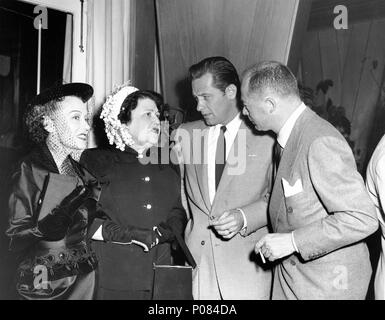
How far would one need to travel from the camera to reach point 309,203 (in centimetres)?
174

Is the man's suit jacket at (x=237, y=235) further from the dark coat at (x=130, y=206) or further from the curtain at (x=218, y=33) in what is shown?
the curtain at (x=218, y=33)

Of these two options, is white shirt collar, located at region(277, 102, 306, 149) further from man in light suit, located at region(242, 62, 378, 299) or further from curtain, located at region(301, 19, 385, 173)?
curtain, located at region(301, 19, 385, 173)

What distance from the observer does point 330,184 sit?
1608 millimetres

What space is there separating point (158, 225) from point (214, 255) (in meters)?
0.37

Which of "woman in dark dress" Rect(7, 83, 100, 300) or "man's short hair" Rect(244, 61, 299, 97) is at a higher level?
"man's short hair" Rect(244, 61, 299, 97)

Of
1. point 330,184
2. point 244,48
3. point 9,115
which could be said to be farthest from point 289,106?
point 9,115

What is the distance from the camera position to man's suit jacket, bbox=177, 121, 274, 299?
2.18m

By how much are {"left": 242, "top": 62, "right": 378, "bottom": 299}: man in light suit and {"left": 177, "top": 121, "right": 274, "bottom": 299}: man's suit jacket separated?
240 mm

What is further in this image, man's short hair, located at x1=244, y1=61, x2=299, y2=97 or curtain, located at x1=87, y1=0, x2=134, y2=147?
curtain, located at x1=87, y1=0, x2=134, y2=147

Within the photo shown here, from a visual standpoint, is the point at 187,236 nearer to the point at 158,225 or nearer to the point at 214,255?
the point at 214,255

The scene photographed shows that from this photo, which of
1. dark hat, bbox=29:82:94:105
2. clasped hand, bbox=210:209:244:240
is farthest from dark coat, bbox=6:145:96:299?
clasped hand, bbox=210:209:244:240

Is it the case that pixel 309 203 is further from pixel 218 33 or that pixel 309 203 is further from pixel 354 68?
pixel 354 68

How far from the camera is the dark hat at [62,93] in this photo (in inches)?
72.6

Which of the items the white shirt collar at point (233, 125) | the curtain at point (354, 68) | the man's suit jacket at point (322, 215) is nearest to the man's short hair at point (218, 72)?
the white shirt collar at point (233, 125)
